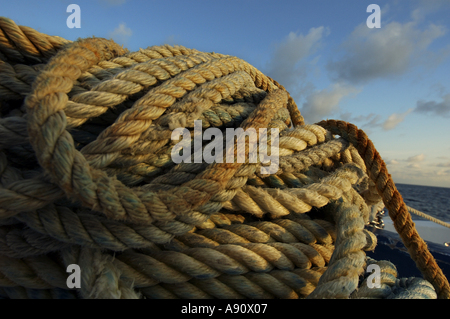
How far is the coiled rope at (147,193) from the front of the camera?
0.84 meters

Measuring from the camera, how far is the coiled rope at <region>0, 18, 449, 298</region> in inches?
33.2

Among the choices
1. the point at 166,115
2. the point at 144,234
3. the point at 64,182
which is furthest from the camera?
the point at 166,115

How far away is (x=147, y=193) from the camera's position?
34.3 inches

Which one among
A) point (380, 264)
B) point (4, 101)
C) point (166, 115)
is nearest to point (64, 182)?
point (166, 115)

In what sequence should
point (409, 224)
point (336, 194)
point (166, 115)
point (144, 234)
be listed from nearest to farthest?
1. point (144, 234)
2. point (166, 115)
3. point (336, 194)
4. point (409, 224)

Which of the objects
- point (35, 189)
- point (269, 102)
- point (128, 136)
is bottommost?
point (35, 189)

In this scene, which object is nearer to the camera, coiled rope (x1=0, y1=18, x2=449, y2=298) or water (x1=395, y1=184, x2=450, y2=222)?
coiled rope (x1=0, y1=18, x2=449, y2=298)

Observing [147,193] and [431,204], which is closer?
[147,193]

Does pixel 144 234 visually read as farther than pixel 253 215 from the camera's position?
No

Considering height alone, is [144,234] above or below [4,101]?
below

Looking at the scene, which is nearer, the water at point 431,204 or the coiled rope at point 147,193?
the coiled rope at point 147,193

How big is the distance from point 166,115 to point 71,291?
29.2 inches

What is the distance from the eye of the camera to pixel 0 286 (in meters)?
0.98

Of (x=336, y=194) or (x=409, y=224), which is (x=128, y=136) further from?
(x=409, y=224)
